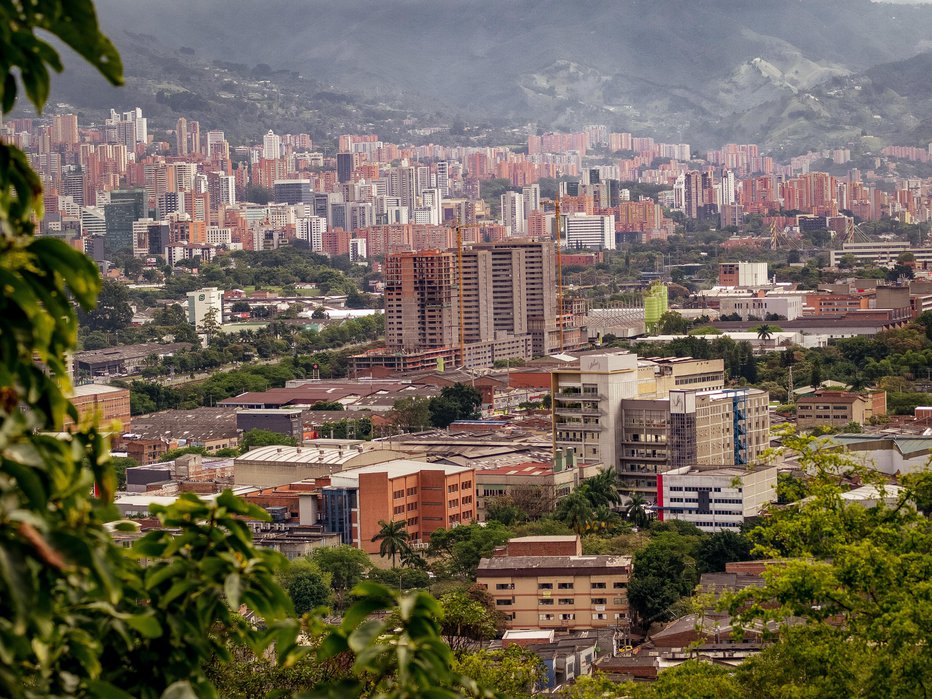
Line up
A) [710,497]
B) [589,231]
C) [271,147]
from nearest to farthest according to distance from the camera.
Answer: [710,497]
[589,231]
[271,147]

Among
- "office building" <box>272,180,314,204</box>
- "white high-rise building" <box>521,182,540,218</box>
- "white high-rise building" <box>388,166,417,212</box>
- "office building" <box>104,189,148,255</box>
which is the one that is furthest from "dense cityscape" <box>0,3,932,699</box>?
"white high-rise building" <box>388,166,417,212</box>

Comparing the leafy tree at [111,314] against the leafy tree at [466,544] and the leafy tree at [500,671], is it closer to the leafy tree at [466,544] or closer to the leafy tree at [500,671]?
the leafy tree at [466,544]

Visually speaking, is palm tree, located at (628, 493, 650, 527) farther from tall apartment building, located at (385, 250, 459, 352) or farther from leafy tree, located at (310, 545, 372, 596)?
tall apartment building, located at (385, 250, 459, 352)

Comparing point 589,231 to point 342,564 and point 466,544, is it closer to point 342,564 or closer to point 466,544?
point 466,544

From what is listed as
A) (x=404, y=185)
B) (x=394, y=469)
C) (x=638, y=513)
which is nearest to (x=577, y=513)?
(x=638, y=513)

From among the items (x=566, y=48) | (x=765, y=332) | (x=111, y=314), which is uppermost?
(x=566, y=48)

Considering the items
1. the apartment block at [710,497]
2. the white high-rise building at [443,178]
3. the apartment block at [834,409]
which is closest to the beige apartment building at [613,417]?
the apartment block at [710,497]
